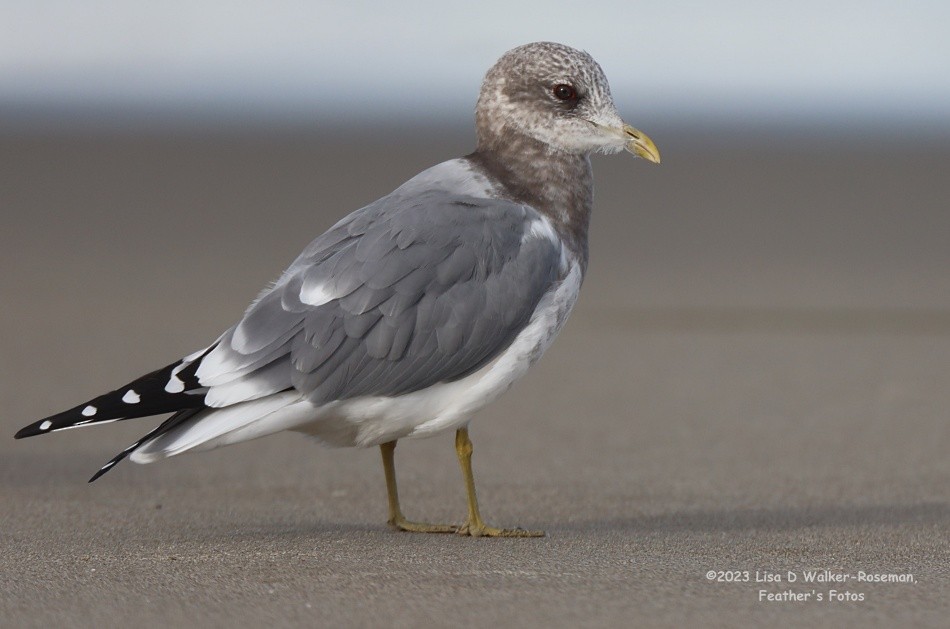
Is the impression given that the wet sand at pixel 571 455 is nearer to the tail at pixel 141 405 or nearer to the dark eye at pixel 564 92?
the tail at pixel 141 405

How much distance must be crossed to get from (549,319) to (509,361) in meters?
0.19

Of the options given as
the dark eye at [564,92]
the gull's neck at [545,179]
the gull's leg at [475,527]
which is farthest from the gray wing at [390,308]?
the dark eye at [564,92]

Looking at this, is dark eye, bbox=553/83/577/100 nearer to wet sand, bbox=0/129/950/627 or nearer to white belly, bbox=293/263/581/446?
white belly, bbox=293/263/581/446

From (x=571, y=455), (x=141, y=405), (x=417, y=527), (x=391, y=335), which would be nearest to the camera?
(x=141, y=405)

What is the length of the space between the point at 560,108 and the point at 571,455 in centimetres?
201

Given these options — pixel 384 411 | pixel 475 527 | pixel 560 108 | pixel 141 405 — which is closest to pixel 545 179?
pixel 560 108

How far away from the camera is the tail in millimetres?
3871

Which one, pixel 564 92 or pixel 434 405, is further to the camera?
pixel 564 92

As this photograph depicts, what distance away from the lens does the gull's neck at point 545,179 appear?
4.64m

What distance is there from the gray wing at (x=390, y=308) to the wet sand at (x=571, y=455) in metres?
0.48

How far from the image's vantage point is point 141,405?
3875 millimetres

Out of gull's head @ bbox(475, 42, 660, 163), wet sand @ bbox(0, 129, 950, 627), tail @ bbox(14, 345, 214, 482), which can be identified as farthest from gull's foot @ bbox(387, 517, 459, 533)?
gull's head @ bbox(475, 42, 660, 163)

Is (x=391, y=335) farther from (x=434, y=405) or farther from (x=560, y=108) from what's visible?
(x=560, y=108)

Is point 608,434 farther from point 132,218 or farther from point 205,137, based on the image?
point 205,137
